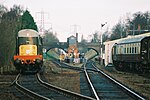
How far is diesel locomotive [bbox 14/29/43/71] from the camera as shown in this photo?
104 feet

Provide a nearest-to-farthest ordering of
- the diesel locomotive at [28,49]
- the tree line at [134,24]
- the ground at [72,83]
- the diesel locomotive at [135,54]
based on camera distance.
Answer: the ground at [72,83], the diesel locomotive at [135,54], the diesel locomotive at [28,49], the tree line at [134,24]

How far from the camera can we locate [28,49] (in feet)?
105

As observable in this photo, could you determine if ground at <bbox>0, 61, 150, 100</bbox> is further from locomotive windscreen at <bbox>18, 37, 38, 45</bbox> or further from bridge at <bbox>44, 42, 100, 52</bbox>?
bridge at <bbox>44, 42, 100, 52</bbox>

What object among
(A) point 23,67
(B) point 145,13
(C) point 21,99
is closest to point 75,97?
(C) point 21,99

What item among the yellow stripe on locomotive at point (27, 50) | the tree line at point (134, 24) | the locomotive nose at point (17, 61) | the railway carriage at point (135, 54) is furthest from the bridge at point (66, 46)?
the locomotive nose at point (17, 61)

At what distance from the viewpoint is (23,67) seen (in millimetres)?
32062

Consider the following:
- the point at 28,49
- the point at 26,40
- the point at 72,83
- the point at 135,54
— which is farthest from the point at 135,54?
the point at 72,83

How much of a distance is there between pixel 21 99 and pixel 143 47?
54.1 ft

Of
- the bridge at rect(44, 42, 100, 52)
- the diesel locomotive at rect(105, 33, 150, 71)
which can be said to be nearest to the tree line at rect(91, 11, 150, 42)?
the bridge at rect(44, 42, 100, 52)

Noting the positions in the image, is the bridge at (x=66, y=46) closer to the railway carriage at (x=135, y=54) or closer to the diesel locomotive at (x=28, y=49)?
the railway carriage at (x=135, y=54)

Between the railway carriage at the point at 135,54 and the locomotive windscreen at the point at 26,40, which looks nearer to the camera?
the railway carriage at the point at 135,54

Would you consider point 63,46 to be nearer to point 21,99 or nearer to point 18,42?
point 18,42

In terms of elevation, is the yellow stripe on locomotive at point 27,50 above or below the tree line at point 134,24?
below

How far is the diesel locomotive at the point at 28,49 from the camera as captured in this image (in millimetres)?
31656
